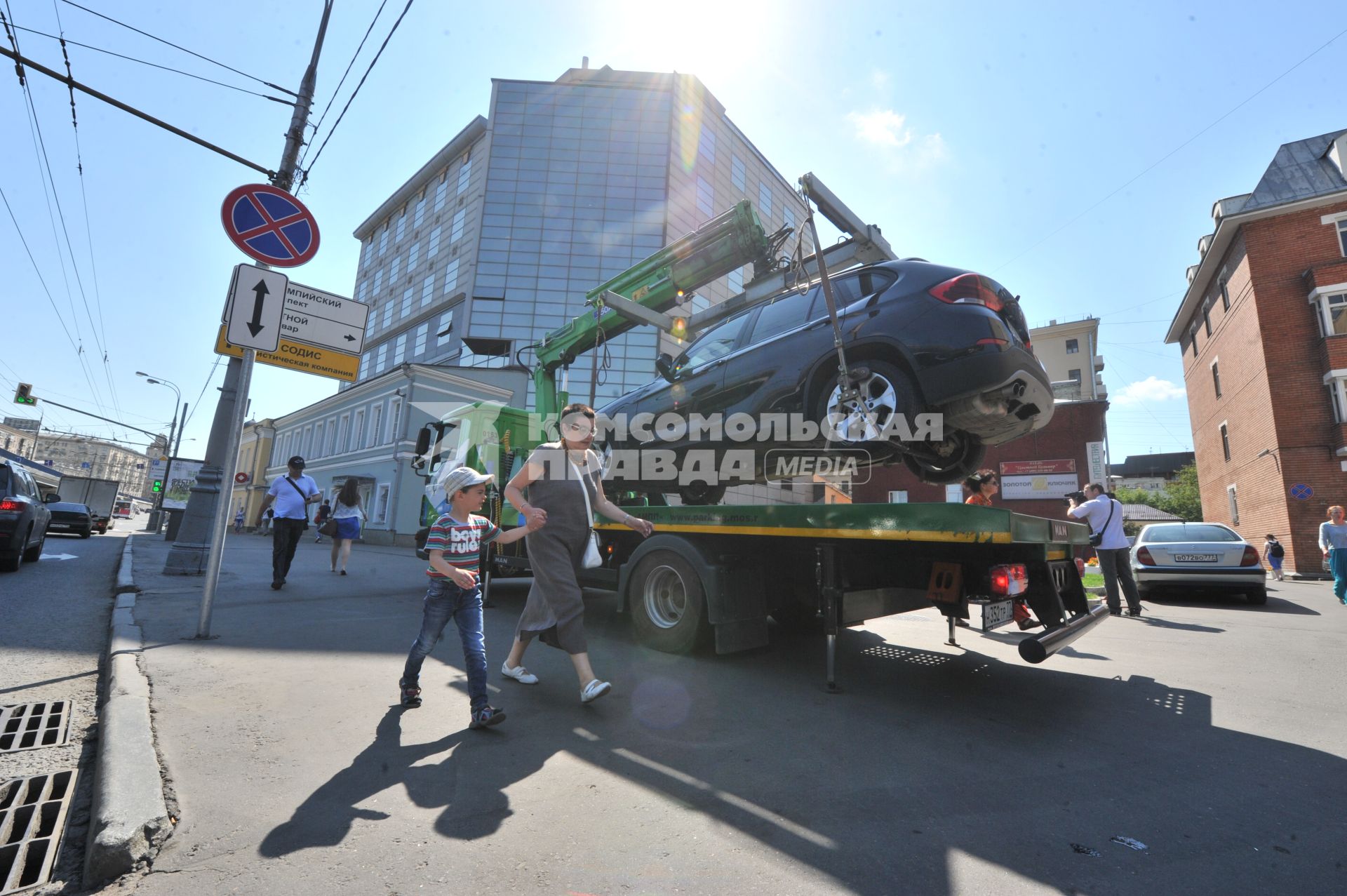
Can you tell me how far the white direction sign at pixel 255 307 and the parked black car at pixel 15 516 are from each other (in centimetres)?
544

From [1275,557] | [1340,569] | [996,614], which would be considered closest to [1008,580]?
[996,614]

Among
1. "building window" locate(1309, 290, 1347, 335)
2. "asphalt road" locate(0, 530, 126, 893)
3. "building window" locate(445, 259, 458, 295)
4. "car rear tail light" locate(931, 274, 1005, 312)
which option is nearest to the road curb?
"asphalt road" locate(0, 530, 126, 893)

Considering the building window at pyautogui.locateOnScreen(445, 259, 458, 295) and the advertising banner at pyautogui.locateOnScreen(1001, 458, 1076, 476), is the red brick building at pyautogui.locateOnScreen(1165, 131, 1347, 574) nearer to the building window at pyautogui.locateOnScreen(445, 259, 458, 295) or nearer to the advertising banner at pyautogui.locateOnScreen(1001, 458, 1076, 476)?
the advertising banner at pyautogui.locateOnScreen(1001, 458, 1076, 476)

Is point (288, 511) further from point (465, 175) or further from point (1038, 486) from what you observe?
point (465, 175)

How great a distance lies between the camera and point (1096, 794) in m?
2.43

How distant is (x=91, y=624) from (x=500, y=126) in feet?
124

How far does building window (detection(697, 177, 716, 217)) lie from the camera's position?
3556cm

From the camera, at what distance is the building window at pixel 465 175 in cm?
3916

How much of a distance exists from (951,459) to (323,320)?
5.23 meters

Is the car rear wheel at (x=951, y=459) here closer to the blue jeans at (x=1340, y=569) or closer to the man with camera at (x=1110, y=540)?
the man with camera at (x=1110, y=540)

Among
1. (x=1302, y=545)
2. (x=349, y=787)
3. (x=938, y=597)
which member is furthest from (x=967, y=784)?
(x=1302, y=545)

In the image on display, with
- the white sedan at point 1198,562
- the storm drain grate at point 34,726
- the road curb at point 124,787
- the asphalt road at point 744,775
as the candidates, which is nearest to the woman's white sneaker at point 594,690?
the asphalt road at point 744,775

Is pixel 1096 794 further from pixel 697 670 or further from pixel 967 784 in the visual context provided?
pixel 697 670

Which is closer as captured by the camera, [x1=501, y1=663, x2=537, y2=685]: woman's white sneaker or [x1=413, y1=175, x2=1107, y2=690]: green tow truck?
[x1=413, y1=175, x2=1107, y2=690]: green tow truck
